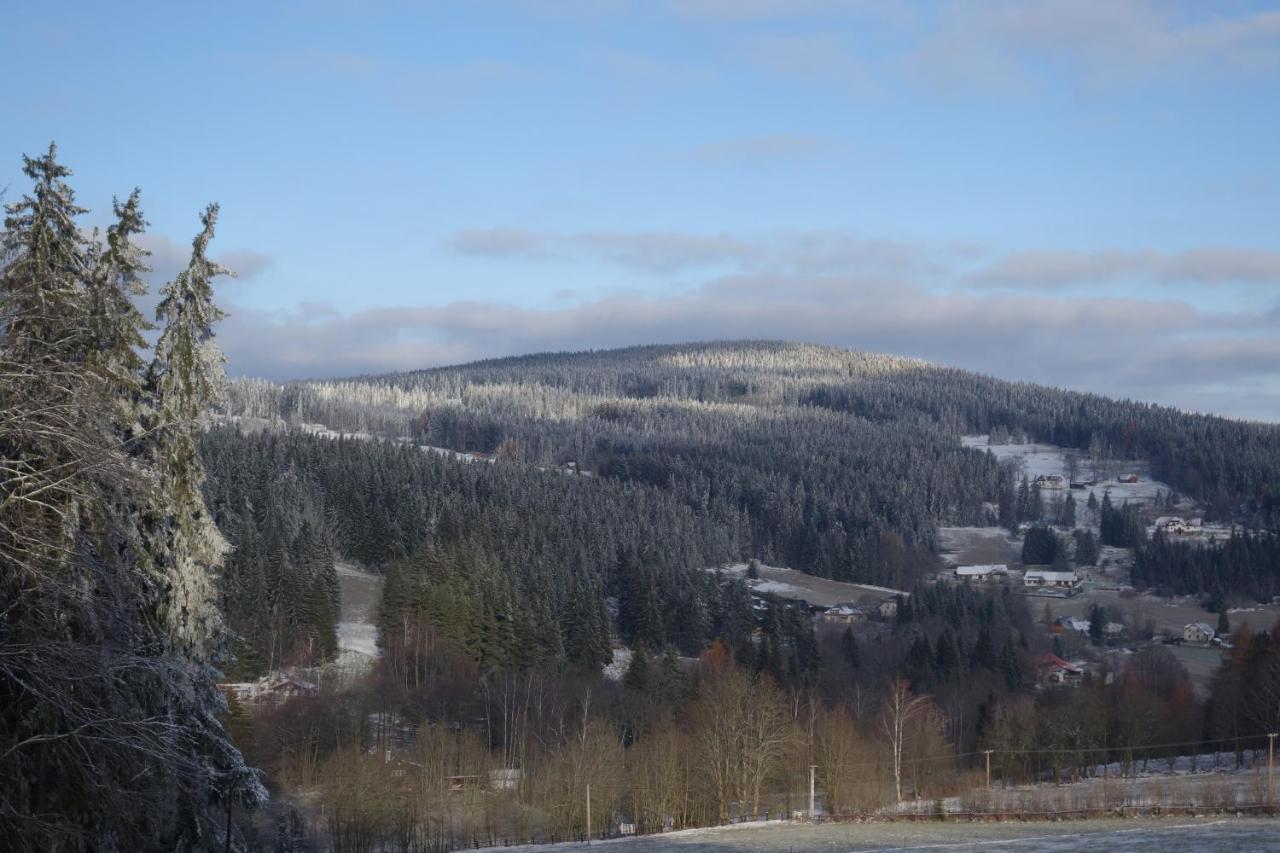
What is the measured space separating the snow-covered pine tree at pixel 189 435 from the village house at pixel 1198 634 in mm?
159225

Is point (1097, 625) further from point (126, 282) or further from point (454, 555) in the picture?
point (126, 282)

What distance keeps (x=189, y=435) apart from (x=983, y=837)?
30.8 m

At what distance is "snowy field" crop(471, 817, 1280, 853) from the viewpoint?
122 feet

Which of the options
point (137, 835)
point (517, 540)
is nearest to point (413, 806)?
point (137, 835)

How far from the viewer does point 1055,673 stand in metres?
128

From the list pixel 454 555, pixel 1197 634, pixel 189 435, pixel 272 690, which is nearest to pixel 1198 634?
pixel 1197 634

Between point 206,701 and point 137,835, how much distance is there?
7573 mm

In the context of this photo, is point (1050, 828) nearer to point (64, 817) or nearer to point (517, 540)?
point (64, 817)

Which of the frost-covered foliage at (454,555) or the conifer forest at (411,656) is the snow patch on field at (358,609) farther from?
the frost-covered foliage at (454,555)

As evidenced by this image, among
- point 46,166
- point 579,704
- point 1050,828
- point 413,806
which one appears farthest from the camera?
point 579,704

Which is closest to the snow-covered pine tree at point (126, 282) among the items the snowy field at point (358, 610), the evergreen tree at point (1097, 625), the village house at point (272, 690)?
the village house at point (272, 690)

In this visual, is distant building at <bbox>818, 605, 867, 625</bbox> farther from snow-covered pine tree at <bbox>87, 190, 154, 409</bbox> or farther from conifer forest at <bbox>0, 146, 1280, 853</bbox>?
snow-covered pine tree at <bbox>87, 190, 154, 409</bbox>

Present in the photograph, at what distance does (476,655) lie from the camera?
108 meters

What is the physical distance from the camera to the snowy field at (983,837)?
37.3 meters
